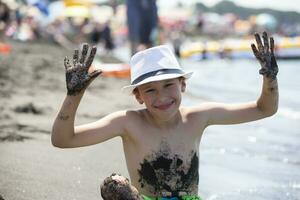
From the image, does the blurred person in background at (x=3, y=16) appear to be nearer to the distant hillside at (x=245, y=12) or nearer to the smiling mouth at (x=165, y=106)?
the smiling mouth at (x=165, y=106)

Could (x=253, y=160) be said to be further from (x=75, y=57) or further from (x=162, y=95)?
(x=75, y=57)

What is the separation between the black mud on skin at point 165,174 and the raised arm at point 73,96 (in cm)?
45

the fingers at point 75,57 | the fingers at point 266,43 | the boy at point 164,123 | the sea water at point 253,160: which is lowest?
the sea water at point 253,160

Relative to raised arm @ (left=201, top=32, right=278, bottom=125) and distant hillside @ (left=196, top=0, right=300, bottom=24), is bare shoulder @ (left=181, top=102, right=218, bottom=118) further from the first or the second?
distant hillside @ (left=196, top=0, right=300, bottom=24)

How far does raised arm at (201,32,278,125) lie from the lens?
3.20 meters

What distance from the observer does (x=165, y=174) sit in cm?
324

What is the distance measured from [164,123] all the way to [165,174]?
0.92ft

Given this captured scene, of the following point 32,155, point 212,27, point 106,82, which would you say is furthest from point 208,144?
point 212,27

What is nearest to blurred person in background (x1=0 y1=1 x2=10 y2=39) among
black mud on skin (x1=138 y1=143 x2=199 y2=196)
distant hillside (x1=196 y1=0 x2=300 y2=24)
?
black mud on skin (x1=138 y1=143 x2=199 y2=196)

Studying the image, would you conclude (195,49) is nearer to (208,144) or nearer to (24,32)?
(24,32)

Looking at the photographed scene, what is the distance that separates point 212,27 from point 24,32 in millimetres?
41392

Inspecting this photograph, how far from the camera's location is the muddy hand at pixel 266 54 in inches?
126

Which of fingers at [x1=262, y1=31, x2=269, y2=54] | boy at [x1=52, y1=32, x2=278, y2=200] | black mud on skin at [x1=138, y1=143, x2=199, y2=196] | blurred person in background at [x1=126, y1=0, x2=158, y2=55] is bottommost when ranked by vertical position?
blurred person in background at [x1=126, y1=0, x2=158, y2=55]

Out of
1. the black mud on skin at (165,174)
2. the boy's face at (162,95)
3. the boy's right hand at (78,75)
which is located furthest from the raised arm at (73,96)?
the black mud on skin at (165,174)
